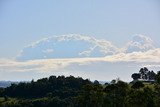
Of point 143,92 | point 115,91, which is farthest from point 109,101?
point 143,92

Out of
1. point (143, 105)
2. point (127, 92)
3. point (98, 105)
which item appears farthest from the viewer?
point (98, 105)

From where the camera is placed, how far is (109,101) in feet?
612

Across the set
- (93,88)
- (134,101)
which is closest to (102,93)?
(93,88)

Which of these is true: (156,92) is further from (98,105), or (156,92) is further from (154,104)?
(98,105)

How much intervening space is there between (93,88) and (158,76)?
103 ft

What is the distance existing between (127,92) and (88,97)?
2303 centimetres

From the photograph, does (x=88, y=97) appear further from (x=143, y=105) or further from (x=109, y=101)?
(x=143, y=105)

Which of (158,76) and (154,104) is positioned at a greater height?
(158,76)

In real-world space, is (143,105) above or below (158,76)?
below

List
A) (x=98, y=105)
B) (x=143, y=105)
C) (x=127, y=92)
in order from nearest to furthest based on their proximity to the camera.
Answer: (x=143, y=105)
(x=127, y=92)
(x=98, y=105)

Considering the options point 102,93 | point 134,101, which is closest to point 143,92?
point 134,101

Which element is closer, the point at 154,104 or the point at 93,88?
the point at 154,104

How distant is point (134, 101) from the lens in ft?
573

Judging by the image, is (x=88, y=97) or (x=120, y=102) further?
(x=88, y=97)
